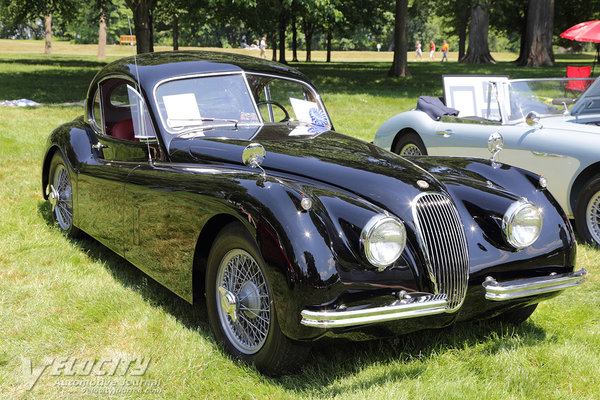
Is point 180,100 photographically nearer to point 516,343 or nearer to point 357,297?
point 357,297

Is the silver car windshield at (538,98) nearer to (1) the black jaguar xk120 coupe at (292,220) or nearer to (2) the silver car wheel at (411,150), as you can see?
(2) the silver car wheel at (411,150)

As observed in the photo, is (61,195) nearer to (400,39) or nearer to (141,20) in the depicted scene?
(141,20)

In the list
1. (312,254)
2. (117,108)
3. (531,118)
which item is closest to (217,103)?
(117,108)

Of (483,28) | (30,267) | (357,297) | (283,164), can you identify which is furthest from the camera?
(483,28)

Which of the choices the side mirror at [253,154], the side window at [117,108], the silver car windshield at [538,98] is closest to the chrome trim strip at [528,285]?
the side mirror at [253,154]

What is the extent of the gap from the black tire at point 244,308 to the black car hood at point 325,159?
634 mm

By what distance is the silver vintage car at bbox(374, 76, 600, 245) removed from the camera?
222 inches

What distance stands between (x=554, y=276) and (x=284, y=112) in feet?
7.81

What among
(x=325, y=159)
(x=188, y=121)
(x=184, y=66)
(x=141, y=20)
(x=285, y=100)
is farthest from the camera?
(x=141, y=20)

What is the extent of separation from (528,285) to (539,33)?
27579mm

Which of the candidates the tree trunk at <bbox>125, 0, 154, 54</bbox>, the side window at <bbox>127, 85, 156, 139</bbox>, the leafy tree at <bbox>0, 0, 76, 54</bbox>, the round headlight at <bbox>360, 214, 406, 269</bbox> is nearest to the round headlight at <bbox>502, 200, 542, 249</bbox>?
the round headlight at <bbox>360, 214, 406, 269</bbox>

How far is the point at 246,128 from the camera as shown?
442 centimetres

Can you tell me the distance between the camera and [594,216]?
560 cm

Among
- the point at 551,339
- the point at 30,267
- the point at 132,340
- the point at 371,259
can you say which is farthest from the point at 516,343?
the point at 30,267
